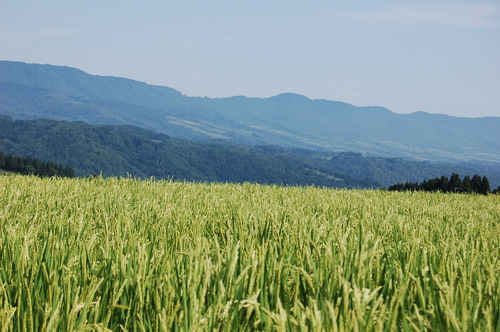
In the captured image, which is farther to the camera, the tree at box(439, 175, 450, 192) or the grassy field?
the tree at box(439, 175, 450, 192)

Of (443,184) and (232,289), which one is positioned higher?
(232,289)

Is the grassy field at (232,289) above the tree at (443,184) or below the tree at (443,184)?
above

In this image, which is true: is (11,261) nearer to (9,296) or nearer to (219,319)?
(9,296)

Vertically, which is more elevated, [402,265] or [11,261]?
[402,265]

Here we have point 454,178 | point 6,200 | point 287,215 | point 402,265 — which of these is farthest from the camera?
point 454,178

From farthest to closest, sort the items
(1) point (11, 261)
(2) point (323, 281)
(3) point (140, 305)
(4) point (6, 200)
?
(4) point (6, 200) < (1) point (11, 261) < (2) point (323, 281) < (3) point (140, 305)

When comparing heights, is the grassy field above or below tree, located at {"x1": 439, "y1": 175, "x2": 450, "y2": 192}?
above

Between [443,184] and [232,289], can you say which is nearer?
[232,289]

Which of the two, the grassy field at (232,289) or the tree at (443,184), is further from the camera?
the tree at (443,184)

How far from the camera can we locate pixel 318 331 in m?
1.38

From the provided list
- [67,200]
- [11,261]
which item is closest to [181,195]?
[67,200]

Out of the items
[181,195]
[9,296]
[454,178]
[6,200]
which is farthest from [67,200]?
[454,178]

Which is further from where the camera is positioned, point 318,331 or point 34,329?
point 34,329

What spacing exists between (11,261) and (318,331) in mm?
2162
